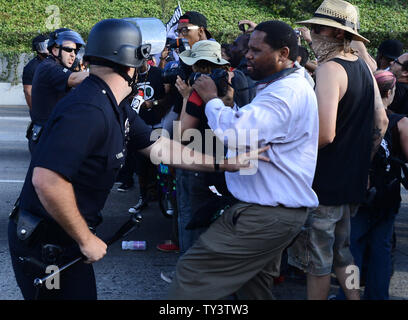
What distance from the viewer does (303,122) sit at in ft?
9.36

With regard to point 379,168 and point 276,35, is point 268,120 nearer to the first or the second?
point 276,35

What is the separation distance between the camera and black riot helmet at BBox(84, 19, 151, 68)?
2586 millimetres

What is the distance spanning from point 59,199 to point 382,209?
247cm

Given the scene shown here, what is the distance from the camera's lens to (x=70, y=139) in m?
2.33

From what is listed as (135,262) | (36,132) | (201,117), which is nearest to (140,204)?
(135,262)

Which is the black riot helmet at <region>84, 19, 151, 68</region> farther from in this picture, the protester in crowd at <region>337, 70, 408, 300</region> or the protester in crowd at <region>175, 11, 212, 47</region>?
the protester in crowd at <region>175, 11, 212, 47</region>

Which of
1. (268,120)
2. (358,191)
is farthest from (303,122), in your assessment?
(358,191)

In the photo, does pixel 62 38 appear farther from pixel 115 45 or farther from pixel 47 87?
pixel 115 45

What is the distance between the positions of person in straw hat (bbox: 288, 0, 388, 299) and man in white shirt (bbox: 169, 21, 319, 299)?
51cm

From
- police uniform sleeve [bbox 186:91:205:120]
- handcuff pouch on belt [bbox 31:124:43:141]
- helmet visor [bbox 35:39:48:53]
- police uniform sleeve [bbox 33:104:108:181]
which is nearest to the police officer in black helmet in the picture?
handcuff pouch on belt [bbox 31:124:43:141]

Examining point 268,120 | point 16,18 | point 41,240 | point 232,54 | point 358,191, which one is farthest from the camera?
point 16,18

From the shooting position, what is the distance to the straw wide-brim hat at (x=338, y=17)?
3611 mm

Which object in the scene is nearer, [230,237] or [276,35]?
[230,237]

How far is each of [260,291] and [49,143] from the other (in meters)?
1.47
